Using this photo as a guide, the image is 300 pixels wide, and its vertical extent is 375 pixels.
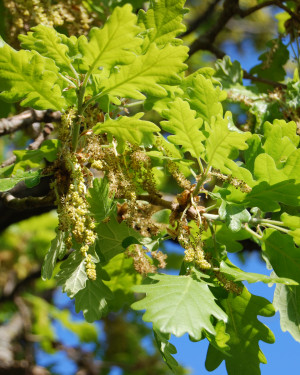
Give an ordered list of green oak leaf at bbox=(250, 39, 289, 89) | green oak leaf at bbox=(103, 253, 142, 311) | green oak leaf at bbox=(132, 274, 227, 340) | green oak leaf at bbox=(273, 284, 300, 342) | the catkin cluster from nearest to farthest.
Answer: green oak leaf at bbox=(132, 274, 227, 340) → green oak leaf at bbox=(273, 284, 300, 342) → green oak leaf at bbox=(103, 253, 142, 311) → the catkin cluster → green oak leaf at bbox=(250, 39, 289, 89)

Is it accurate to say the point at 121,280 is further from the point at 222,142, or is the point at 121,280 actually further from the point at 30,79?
the point at 30,79

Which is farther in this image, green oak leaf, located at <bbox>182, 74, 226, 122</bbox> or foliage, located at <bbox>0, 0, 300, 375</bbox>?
green oak leaf, located at <bbox>182, 74, 226, 122</bbox>

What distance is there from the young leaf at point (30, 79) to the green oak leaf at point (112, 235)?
0.43 m

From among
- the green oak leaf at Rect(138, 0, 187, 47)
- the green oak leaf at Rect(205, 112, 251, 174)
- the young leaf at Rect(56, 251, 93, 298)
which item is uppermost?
the green oak leaf at Rect(138, 0, 187, 47)

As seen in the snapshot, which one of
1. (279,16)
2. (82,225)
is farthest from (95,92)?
(279,16)

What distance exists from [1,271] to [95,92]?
416 cm

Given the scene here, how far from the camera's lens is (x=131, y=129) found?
55.9 inches

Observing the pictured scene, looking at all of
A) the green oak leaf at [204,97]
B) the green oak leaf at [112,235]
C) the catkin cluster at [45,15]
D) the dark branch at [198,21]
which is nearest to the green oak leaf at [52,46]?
the green oak leaf at [204,97]

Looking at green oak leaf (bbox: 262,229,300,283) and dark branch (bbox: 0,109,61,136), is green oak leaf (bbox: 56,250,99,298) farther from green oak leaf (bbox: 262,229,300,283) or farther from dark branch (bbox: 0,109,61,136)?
dark branch (bbox: 0,109,61,136)

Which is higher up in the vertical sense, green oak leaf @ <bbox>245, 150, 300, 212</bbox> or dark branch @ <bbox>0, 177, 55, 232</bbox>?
green oak leaf @ <bbox>245, 150, 300, 212</bbox>

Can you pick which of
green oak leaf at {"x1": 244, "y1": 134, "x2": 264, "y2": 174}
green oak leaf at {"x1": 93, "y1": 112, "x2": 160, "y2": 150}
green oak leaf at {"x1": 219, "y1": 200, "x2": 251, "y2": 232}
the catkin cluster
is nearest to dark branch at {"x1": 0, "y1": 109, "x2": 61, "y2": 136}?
the catkin cluster

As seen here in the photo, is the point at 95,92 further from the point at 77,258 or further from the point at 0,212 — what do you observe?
the point at 0,212

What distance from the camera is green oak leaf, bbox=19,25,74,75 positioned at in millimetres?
1382

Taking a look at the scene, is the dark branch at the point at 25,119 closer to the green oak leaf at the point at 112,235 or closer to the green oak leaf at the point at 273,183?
the green oak leaf at the point at 112,235
